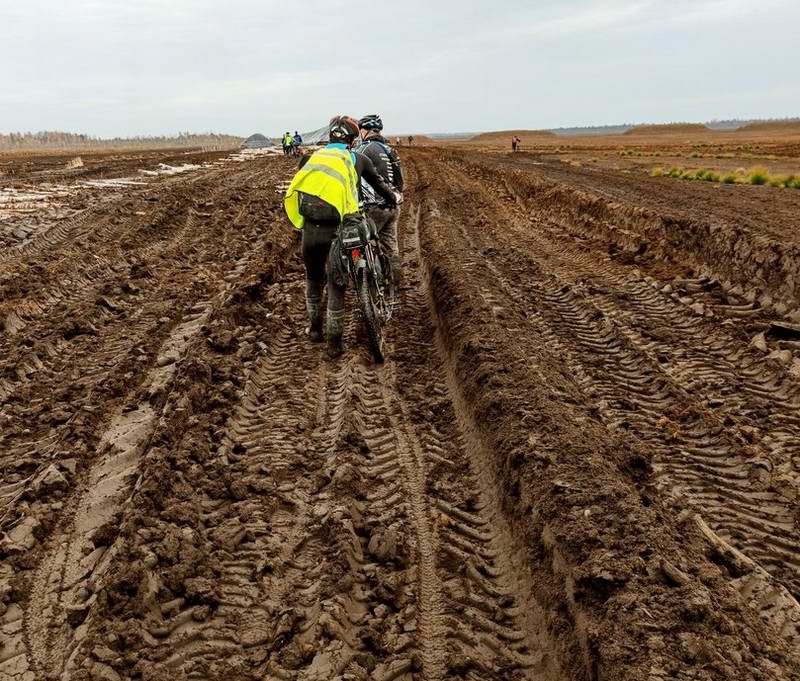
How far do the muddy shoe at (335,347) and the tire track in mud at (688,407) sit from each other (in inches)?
78.3

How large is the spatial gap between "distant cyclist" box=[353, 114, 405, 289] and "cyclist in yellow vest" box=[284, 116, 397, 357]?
0.99 feet

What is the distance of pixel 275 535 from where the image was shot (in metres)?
3.42

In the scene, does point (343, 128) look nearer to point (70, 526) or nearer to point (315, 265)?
point (315, 265)

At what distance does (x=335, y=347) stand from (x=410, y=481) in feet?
8.05

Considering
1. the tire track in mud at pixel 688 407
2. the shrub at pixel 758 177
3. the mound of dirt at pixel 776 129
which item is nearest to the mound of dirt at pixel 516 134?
the mound of dirt at pixel 776 129

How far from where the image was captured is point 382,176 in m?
6.48

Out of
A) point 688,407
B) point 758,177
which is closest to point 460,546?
point 688,407

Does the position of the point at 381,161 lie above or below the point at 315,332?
above

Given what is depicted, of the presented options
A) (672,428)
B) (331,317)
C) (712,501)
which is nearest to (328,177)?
(331,317)

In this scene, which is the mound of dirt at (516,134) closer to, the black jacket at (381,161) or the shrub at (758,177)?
the shrub at (758,177)

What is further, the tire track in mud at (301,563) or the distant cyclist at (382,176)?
the distant cyclist at (382,176)

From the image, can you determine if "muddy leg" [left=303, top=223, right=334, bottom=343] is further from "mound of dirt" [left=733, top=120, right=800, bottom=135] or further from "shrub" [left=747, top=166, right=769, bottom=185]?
"mound of dirt" [left=733, top=120, right=800, bottom=135]

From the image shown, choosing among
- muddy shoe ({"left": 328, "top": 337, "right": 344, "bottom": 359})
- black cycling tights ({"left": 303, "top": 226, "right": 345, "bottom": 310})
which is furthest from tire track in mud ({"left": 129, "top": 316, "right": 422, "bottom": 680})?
black cycling tights ({"left": 303, "top": 226, "right": 345, "bottom": 310})

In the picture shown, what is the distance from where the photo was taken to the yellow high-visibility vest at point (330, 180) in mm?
5324
